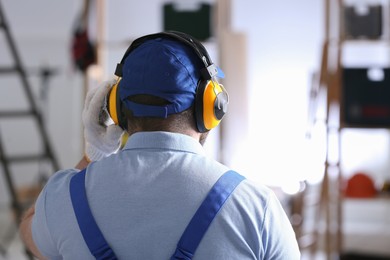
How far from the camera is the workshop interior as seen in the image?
4.32m

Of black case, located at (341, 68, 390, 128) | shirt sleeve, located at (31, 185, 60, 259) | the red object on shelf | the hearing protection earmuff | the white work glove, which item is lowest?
the red object on shelf

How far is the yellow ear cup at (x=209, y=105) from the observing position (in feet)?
4.32

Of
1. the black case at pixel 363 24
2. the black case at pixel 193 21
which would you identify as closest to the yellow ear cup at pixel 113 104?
the black case at pixel 193 21

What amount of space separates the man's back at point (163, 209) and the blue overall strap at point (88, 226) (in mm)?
12

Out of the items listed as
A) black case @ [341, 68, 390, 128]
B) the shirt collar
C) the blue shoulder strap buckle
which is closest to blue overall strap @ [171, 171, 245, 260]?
the blue shoulder strap buckle

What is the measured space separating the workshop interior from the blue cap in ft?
8.19

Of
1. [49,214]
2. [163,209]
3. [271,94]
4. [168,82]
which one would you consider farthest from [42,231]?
[271,94]

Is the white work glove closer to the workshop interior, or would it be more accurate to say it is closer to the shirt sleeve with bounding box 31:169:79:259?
the shirt sleeve with bounding box 31:169:79:259

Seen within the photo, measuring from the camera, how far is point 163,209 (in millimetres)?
1245

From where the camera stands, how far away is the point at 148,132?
51.4 inches

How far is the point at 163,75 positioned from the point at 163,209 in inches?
10.2

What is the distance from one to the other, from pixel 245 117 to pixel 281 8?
1937 mm

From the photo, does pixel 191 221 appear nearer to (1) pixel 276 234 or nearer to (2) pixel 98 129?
(1) pixel 276 234

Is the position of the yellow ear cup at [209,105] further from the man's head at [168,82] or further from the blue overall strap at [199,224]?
the blue overall strap at [199,224]
